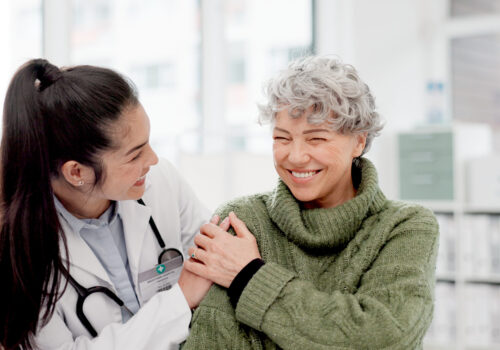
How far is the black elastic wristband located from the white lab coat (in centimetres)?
16

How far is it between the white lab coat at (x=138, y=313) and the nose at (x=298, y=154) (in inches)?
18.5

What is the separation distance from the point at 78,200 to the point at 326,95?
739 mm

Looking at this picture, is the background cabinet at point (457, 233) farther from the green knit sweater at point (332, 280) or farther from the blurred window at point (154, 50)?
the green knit sweater at point (332, 280)

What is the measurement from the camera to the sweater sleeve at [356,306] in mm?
1170

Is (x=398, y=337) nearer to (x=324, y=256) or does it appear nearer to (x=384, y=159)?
(x=324, y=256)

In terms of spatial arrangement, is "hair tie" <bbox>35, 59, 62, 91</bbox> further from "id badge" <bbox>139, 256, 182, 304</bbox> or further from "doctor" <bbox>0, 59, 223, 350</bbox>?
"id badge" <bbox>139, 256, 182, 304</bbox>

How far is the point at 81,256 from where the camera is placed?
1.45m

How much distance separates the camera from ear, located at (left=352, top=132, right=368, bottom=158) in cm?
146

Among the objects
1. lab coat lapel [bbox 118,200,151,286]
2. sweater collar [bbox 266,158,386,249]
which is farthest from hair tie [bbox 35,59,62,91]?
sweater collar [bbox 266,158,386,249]

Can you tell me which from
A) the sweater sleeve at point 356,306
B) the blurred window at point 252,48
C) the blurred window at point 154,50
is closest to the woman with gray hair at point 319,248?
the sweater sleeve at point 356,306

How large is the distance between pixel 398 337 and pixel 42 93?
3.39 ft

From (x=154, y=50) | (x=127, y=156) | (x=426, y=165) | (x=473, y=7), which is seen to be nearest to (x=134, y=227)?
(x=127, y=156)

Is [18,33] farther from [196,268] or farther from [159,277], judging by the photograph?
[196,268]

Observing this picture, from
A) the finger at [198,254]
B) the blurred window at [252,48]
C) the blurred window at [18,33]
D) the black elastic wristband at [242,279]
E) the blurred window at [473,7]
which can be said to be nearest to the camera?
the black elastic wristband at [242,279]
